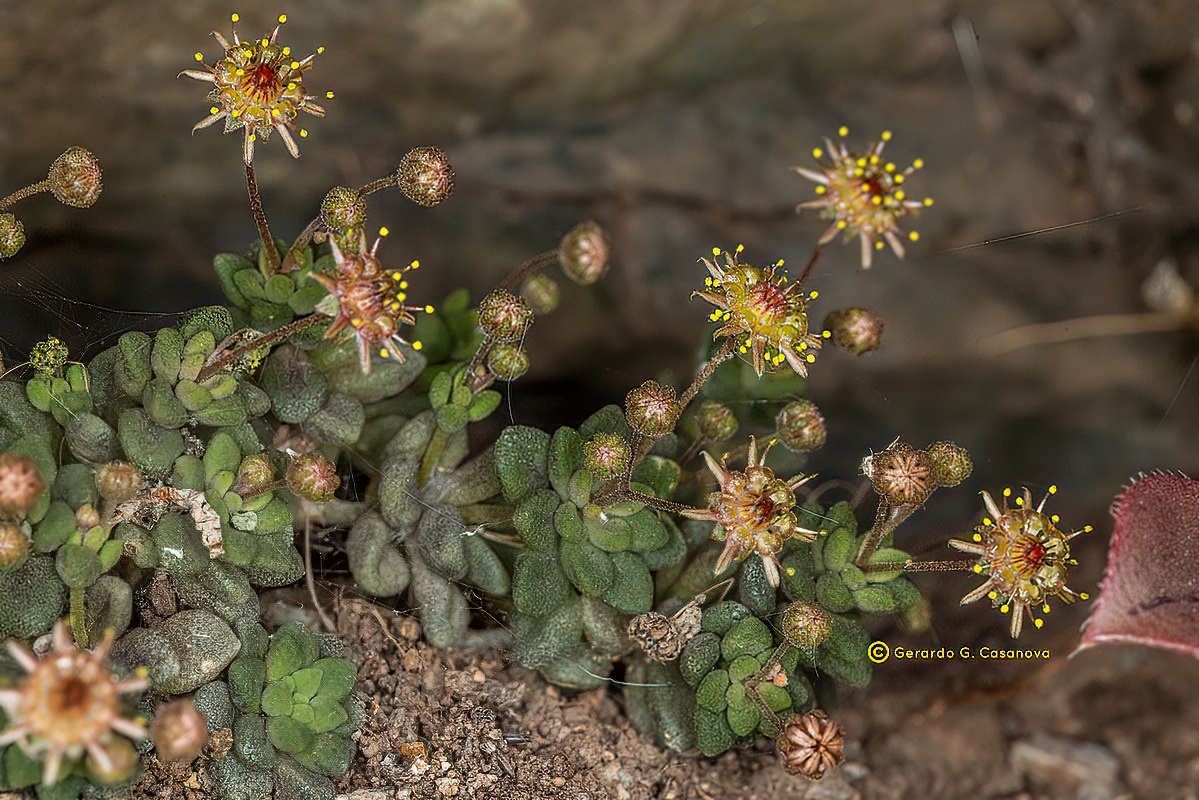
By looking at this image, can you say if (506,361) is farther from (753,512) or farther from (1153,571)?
(1153,571)

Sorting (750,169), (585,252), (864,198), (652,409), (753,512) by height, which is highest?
(750,169)

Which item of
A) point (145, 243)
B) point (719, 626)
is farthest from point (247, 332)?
point (719, 626)

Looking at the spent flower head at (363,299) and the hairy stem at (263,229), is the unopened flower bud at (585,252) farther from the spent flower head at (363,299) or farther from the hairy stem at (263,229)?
the hairy stem at (263,229)

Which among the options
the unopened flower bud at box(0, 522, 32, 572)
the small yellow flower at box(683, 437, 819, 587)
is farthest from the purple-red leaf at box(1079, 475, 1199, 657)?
the unopened flower bud at box(0, 522, 32, 572)

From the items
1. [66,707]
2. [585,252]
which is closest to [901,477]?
[585,252]

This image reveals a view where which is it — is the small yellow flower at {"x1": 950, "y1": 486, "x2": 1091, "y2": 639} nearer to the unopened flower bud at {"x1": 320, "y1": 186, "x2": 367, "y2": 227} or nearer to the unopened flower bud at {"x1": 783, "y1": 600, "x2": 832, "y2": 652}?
the unopened flower bud at {"x1": 783, "y1": 600, "x2": 832, "y2": 652}

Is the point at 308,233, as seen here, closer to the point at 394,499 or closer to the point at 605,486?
the point at 394,499
